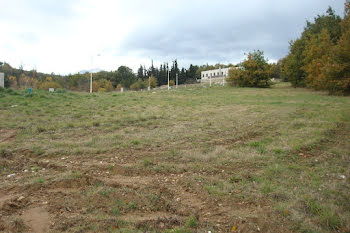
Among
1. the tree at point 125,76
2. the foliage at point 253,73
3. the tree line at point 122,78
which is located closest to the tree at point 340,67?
the foliage at point 253,73

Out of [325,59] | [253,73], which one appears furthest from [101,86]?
[325,59]

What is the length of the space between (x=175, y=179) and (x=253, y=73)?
110 ft

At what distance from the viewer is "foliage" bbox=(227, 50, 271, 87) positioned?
A: 1374 inches

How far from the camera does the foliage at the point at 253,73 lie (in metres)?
34.9

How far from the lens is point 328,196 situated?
3555mm

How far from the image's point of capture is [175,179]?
171 inches

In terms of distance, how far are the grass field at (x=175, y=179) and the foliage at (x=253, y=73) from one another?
28311 mm

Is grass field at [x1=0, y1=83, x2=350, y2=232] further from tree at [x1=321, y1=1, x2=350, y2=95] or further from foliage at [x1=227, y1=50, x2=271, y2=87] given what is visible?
foliage at [x1=227, y1=50, x2=271, y2=87]

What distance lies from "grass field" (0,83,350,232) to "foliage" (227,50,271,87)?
28.3 m

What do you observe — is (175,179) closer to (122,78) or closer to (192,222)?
(192,222)

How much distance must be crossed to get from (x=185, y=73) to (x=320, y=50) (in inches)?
2112

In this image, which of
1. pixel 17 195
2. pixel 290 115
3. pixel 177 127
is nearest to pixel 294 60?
pixel 290 115

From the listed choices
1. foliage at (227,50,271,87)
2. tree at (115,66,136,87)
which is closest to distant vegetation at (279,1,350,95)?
foliage at (227,50,271,87)

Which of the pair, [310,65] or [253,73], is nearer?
[310,65]
